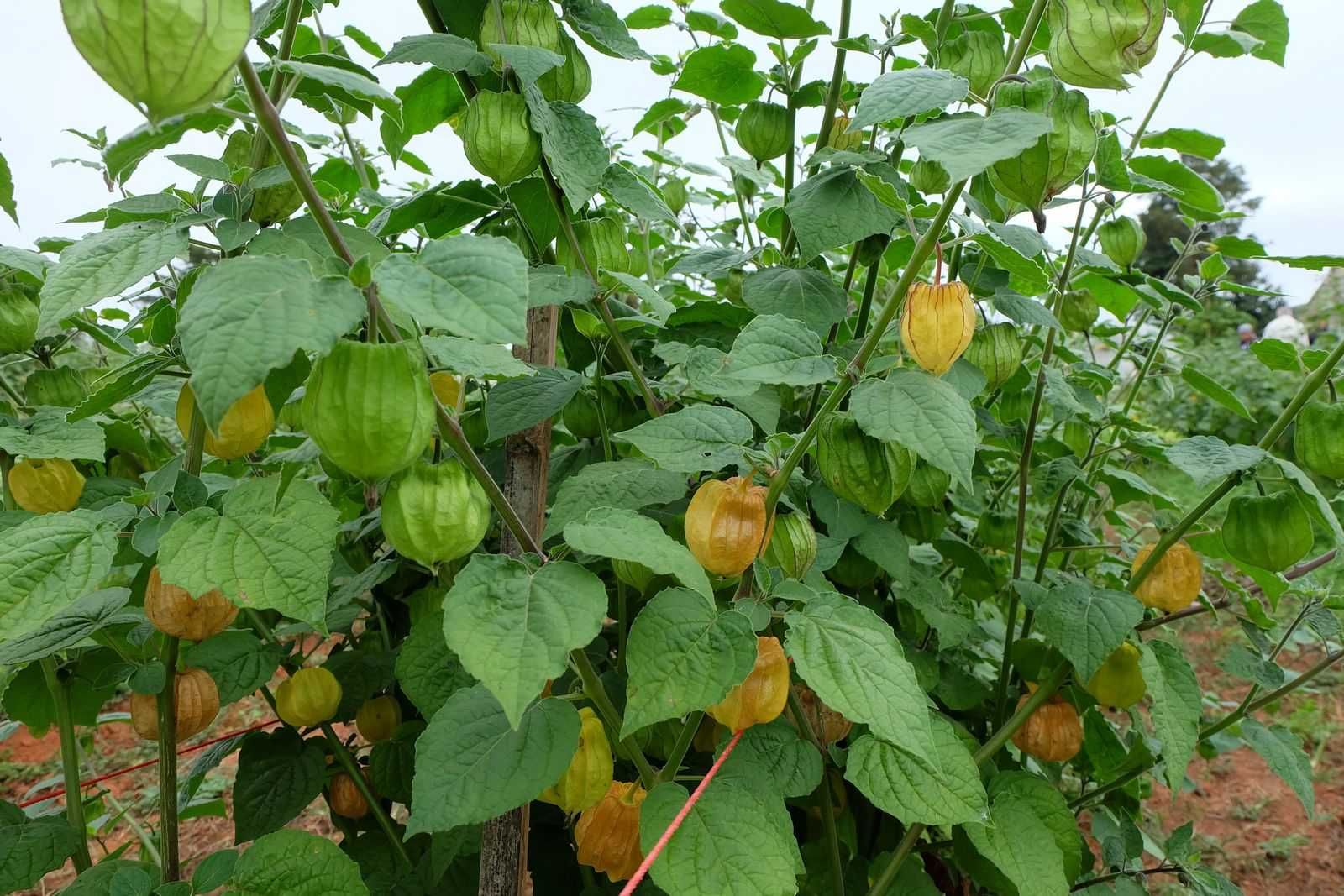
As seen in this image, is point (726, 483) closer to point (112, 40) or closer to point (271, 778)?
point (112, 40)

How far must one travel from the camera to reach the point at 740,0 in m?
1.09

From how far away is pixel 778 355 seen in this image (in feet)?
2.48

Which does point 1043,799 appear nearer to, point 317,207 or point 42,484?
point 317,207

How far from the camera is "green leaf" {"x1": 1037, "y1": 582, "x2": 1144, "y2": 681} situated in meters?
1.04

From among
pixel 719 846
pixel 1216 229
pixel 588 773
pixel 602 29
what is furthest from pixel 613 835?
pixel 1216 229

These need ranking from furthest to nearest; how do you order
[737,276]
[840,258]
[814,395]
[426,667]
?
[840,258] → [737,276] → [814,395] → [426,667]

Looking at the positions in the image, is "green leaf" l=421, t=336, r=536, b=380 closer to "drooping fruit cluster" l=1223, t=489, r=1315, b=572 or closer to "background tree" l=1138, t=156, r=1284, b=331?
"drooping fruit cluster" l=1223, t=489, r=1315, b=572

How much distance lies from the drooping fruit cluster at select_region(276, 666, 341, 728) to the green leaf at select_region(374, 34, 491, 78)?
2.60 ft

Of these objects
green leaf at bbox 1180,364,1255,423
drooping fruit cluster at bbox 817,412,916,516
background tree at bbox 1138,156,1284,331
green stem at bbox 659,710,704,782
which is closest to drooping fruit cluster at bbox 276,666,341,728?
green stem at bbox 659,710,704,782

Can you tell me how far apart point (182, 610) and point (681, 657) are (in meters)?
0.55

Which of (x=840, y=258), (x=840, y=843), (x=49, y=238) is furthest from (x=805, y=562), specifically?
(x=840, y=258)

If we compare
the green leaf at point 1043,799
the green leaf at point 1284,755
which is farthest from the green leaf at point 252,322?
the green leaf at point 1284,755

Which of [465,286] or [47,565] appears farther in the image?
[47,565]

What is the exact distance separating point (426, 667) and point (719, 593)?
0.36 metres
